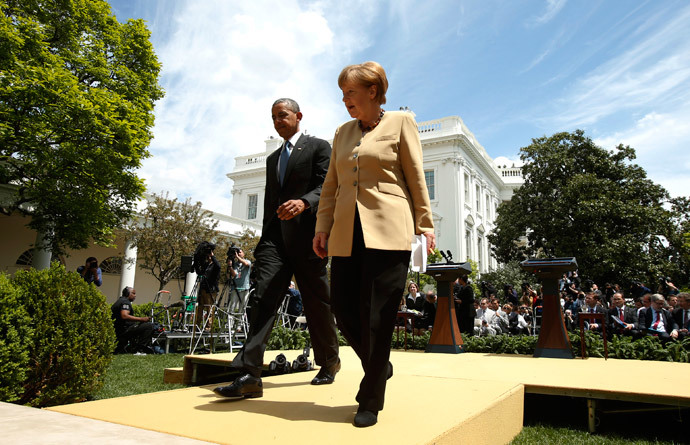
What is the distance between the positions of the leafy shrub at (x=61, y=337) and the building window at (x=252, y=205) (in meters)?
38.8

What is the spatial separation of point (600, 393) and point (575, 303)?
9383 mm

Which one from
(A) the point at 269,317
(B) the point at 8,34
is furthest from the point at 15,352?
(B) the point at 8,34

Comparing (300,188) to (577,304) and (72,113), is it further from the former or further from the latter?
(72,113)

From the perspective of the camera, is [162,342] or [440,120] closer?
[162,342]

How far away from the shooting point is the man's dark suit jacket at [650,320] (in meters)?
7.90

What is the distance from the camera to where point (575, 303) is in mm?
11570

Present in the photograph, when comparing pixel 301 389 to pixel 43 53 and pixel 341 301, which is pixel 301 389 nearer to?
pixel 341 301

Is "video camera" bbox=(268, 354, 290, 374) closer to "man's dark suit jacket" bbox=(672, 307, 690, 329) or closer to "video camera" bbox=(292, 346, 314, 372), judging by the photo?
"video camera" bbox=(292, 346, 314, 372)

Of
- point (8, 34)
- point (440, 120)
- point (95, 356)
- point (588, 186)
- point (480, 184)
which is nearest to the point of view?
point (95, 356)

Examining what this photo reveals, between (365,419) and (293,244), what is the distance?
1.35 metres

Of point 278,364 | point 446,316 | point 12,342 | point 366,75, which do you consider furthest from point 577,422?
point 12,342

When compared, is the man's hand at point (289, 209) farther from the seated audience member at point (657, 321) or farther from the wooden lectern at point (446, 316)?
the seated audience member at point (657, 321)

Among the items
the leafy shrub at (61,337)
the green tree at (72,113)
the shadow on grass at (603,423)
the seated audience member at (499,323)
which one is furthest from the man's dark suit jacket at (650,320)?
the green tree at (72,113)

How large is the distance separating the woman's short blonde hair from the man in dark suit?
0.84 metres
